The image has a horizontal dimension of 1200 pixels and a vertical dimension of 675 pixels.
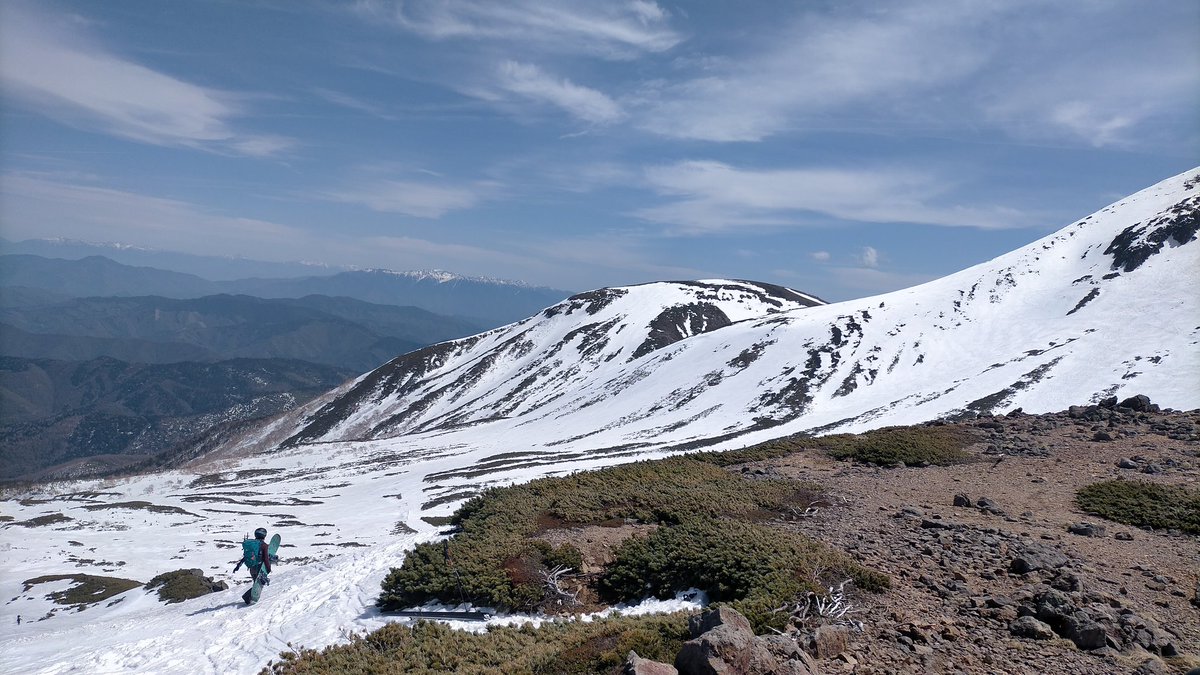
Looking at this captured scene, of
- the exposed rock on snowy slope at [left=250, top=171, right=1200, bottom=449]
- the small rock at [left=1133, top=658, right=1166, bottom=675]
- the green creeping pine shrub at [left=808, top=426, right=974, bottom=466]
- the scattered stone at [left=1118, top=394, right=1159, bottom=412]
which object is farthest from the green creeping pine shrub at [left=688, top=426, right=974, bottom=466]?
the exposed rock on snowy slope at [left=250, top=171, right=1200, bottom=449]

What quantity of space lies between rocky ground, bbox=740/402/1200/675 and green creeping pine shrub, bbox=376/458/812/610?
2329mm

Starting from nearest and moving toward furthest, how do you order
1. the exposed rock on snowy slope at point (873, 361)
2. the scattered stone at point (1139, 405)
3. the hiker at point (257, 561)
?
the hiker at point (257, 561) → the scattered stone at point (1139, 405) → the exposed rock on snowy slope at point (873, 361)

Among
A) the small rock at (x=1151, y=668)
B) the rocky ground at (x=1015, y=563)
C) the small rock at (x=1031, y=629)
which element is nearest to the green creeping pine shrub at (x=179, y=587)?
the rocky ground at (x=1015, y=563)

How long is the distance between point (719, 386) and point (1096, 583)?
83.4 meters

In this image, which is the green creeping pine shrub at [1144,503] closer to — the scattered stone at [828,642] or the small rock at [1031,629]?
the small rock at [1031,629]

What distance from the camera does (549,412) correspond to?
104m

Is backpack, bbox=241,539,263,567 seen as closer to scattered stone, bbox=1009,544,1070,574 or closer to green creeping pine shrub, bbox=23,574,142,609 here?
scattered stone, bbox=1009,544,1070,574

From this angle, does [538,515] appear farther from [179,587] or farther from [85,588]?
[85,588]

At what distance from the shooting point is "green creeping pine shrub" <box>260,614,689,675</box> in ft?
30.2

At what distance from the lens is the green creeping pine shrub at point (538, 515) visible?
13.7 meters

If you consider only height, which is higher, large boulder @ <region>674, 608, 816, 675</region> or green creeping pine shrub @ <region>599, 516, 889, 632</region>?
large boulder @ <region>674, 608, 816, 675</region>

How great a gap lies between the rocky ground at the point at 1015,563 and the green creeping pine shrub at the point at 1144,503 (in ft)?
1.28

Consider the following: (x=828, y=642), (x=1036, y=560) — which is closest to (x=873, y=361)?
(x=1036, y=560)

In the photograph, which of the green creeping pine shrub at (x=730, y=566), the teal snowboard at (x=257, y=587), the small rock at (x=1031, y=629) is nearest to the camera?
the small rock at (x=1031, y=629)
